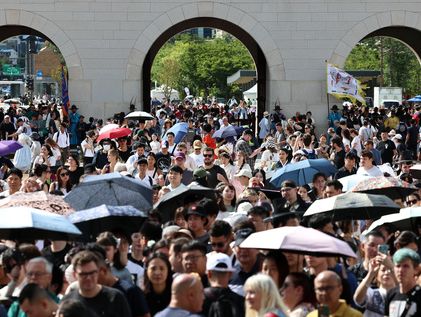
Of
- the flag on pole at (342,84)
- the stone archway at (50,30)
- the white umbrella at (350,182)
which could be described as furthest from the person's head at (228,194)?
the stone archway at (50,30)

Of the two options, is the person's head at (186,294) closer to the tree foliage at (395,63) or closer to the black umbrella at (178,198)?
the black umbrella at (178,198)

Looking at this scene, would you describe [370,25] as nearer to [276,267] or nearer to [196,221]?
[196,221]

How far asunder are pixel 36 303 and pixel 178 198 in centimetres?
640

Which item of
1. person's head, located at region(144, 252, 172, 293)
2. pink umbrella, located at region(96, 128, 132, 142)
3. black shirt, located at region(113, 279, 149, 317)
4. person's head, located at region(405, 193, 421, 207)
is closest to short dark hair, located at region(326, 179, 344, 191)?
person's head, located at region(405, 193, 421, 207)

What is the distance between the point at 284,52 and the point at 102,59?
5.35 meters

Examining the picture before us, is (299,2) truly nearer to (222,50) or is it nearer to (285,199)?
(285,199)

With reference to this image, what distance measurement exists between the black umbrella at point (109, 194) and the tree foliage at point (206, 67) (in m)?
73.8

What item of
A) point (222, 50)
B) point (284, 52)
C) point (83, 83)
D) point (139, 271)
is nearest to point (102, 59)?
point (83, 83)

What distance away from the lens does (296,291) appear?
9.17 metres

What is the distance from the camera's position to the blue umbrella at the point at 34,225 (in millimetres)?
11320

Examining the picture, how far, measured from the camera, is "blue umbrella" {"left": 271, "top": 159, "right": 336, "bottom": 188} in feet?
59.3

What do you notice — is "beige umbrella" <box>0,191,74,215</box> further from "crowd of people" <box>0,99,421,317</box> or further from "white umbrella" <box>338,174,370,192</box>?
"white umbrella" <box>338,174,370,192</box>

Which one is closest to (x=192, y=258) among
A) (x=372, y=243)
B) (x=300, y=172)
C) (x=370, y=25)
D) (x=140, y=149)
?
(x=372, y=243)

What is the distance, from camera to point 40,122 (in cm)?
3522
